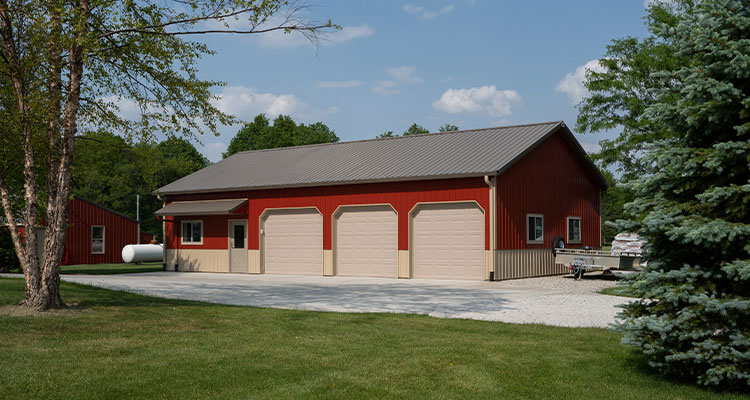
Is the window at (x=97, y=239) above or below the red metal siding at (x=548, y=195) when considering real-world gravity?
below

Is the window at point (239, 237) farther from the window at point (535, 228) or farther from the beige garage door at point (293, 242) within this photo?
the window at point (535, 228)

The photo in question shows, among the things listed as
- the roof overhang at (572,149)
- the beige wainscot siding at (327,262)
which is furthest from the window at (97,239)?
the roof overhang at (572,149)

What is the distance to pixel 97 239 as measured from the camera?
35.2 m

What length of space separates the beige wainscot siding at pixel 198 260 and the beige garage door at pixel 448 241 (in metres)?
8.46

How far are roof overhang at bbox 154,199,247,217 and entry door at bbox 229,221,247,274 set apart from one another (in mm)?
930

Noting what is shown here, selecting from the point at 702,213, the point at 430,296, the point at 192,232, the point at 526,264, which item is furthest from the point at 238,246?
the point at 702,213

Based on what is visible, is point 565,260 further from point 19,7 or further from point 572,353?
point 19,7

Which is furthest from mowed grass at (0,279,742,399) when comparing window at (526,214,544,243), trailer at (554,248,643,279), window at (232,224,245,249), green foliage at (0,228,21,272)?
green foliage at (0,228,21,272)

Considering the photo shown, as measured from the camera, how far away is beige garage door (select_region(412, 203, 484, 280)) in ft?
65.7

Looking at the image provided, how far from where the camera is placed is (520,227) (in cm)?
2094

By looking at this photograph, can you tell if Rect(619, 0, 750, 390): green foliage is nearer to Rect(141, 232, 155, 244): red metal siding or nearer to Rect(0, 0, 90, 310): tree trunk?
Rect(0, 0, 90, 310): tree trunk

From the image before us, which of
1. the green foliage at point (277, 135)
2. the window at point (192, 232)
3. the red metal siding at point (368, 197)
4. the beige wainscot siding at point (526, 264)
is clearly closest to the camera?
the beige wainscot siding at point (526, 264)

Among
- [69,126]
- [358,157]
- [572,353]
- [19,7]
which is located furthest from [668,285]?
[358,157]

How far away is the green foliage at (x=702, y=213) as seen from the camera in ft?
18.7
